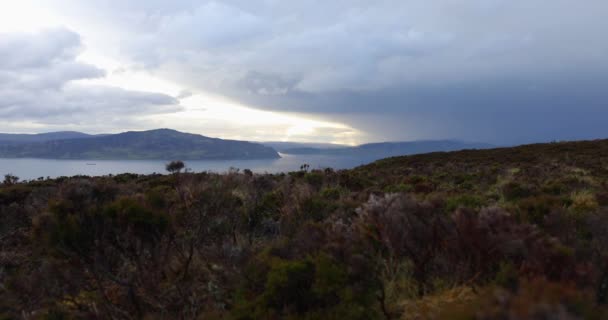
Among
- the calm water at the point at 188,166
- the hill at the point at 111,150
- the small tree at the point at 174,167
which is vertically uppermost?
the hill at the point at 111,150

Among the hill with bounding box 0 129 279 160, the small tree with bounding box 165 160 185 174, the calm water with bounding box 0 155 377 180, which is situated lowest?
the calm water with bounding box 0 155 377 180

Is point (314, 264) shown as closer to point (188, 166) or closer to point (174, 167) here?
point (174, 167)

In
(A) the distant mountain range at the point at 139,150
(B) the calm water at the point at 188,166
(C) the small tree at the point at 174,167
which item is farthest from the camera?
(A) the distant mountain range at the point at 139,150

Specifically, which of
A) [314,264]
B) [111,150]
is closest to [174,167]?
[314,264]

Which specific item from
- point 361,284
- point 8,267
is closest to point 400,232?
point 361,284

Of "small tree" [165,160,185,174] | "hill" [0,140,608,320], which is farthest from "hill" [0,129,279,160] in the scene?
"hill" [0,140,608,320]

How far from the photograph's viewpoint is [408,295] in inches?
138

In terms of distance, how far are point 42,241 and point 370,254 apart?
3.30m

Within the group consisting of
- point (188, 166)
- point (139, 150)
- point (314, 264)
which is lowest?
point (314, 264)

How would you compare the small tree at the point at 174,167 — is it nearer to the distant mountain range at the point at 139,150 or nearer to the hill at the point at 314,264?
the hill at the point at 314,264

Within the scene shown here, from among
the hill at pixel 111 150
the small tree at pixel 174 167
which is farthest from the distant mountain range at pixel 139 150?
the small tree at pixel 174 167

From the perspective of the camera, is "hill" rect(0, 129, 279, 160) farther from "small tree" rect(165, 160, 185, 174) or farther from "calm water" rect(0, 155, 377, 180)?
"small tree" rect(165, 160, 185, 174)

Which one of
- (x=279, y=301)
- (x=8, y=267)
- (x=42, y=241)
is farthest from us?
(x=8, y=267)

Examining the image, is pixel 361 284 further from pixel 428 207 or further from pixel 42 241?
pixel 42 241
